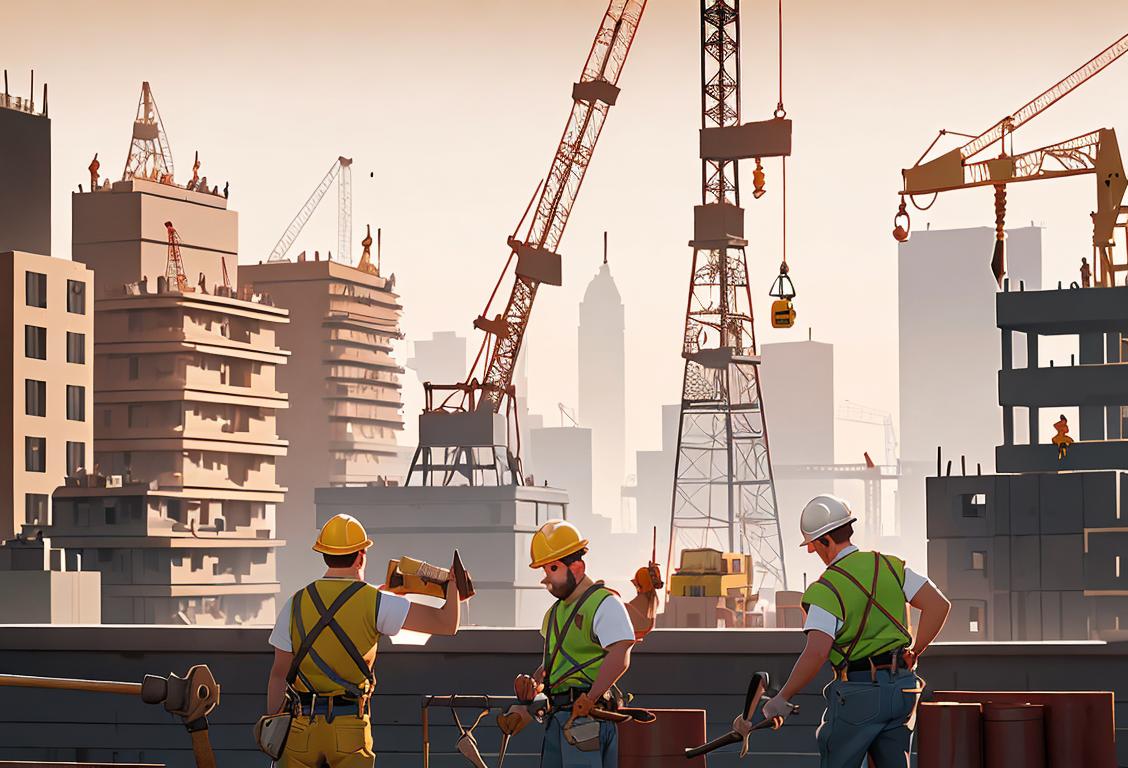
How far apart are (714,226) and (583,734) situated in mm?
153919

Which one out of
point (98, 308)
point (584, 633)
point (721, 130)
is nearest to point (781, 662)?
point (584, 633)

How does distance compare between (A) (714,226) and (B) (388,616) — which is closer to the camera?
(B) (388,616)

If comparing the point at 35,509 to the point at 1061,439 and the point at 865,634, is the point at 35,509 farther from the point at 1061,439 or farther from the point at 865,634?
the point at 865,634

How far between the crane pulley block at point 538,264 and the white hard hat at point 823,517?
535 feet

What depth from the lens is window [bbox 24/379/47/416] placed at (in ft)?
416

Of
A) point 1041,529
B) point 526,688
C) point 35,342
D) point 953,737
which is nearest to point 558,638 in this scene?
point 526,688

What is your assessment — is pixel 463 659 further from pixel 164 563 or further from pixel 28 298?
pixel 164 563

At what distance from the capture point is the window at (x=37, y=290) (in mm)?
127625

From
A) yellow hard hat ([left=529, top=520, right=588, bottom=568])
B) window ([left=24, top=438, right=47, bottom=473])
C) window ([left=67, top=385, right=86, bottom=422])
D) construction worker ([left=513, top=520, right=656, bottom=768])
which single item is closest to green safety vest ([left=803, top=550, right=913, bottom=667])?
construction worker ([left=513, top=520, right=656, bottom=768])

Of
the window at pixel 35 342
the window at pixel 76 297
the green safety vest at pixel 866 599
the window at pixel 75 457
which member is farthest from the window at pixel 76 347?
the green safety vest at pixel 866 599

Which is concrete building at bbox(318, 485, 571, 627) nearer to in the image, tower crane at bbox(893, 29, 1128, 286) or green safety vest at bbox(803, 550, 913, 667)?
tower crane at bbox(893, 29, 1128, 286)

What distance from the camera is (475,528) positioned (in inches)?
6791

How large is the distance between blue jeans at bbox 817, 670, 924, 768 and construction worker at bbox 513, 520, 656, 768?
3.76 feet

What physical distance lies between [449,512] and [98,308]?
40.5 m
